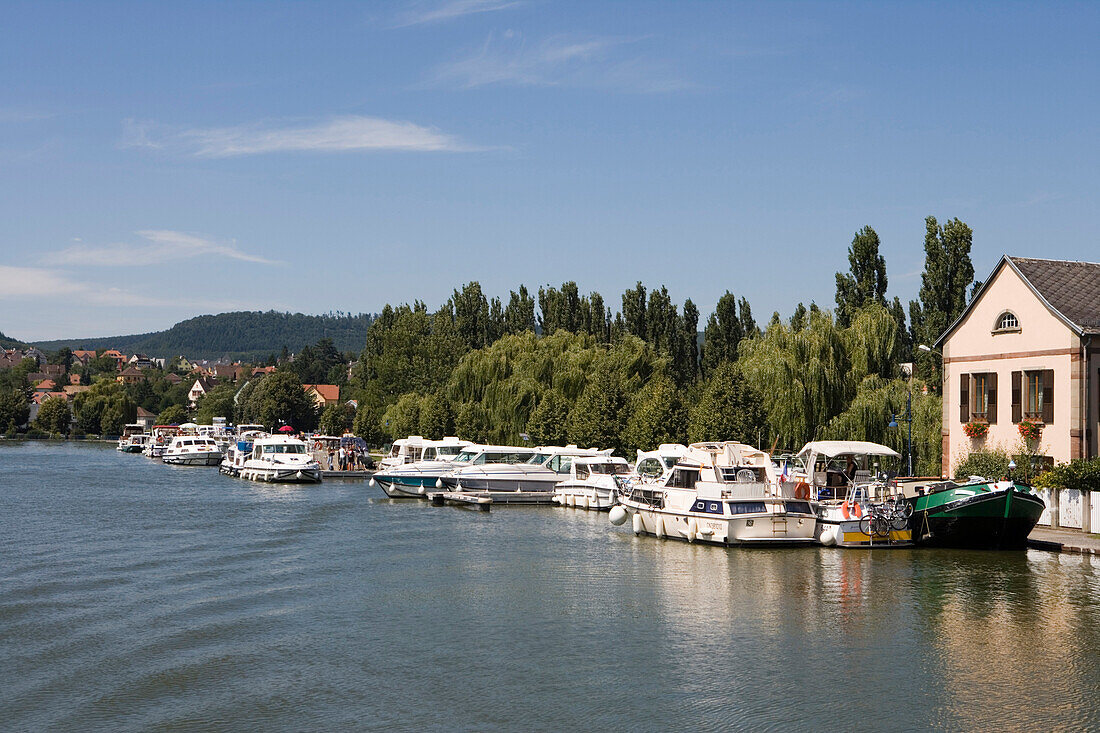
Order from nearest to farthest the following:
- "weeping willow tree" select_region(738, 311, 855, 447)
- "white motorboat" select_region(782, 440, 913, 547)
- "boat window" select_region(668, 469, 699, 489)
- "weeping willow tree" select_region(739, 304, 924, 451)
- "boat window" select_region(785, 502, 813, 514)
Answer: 1. "white motorboat" select_region(782, 440, 913, 547)
2. "boat window" select_region(785, 502, 813, 514)
3. "boat window" select_region(668, 469, 699, 489)
4. "weeping willow tree" select_region(739, 304, 924, 451)
5. "weeping willow tree" select_region(738, 311, 855, 447)

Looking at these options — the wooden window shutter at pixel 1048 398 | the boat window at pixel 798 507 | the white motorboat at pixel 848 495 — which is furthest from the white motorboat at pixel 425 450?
the wooden window shutter at pixel 1048 398

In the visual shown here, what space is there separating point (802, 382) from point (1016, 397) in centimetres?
1286

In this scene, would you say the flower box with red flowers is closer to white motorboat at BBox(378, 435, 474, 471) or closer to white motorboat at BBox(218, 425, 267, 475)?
white motorboat at BBox(378, 435, 474, 471)

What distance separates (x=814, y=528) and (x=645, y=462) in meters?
18.6

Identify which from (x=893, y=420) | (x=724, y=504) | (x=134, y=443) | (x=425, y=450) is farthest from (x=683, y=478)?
(x=134, y=443)

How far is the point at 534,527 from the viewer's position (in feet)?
Answer: 159

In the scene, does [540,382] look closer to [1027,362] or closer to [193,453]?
[1027,362]

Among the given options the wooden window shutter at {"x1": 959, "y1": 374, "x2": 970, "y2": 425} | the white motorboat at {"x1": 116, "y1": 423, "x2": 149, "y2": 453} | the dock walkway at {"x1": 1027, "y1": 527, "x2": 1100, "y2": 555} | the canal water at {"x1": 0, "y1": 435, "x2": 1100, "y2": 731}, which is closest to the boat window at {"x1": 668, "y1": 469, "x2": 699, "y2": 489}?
the canal water at {"x1": 0, "y1": 435, "x2": 1100, "y2": 731}

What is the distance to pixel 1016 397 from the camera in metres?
45.8

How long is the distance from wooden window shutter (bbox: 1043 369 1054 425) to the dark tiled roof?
A: 2492mm

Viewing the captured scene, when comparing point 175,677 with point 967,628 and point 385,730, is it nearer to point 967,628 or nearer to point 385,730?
point 385,730

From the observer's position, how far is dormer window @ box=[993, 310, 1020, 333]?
152ft

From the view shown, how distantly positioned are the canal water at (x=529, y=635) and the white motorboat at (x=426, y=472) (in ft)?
64.3

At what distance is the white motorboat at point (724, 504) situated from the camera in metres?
40.2
